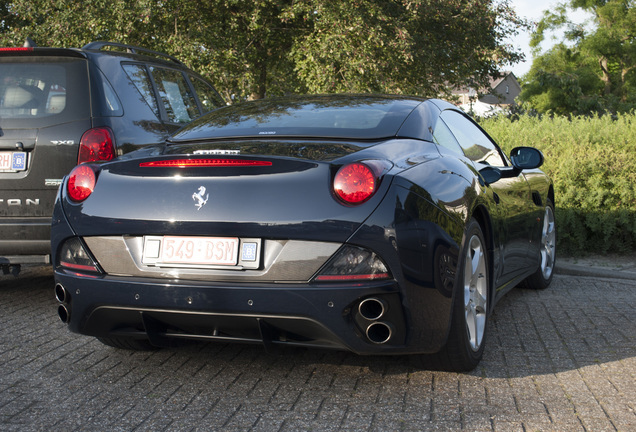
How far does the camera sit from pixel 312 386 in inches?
151

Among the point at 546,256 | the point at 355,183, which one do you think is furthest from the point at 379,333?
the point at 546,256

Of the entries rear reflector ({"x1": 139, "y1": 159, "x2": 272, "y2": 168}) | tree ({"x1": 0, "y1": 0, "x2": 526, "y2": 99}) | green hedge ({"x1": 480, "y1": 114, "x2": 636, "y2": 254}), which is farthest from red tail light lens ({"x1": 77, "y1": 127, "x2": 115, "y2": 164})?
tree ({"x1": 0, "y1": 0, "x2": 526, "y2": 99})

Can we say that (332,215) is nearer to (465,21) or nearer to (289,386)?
(289,386)

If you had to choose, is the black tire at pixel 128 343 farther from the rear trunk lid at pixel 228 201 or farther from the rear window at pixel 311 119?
the rear window at pixel 311 119

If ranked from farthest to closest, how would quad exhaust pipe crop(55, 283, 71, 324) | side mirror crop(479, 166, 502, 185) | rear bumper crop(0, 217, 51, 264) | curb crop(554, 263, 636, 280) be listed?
curb crop(554, 263, 636, 280) < rear bumper crop(0, 217, 51, 264) < side mirror crop(479, 166, 502, 185) < quad exhaust pipe crop(55, 283, 71, 324)

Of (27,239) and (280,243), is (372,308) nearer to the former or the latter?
(280,243)

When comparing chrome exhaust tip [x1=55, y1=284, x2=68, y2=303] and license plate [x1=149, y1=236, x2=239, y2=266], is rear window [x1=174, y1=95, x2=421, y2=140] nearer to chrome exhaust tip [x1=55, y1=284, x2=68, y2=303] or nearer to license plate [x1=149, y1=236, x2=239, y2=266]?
license plate [x1=149, y1=236, x2=239, y2=266]

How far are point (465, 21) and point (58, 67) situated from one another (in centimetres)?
1399

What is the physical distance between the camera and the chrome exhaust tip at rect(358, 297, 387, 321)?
337cm

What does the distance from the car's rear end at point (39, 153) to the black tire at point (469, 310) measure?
274 centimetres

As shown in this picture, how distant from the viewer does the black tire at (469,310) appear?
3.83 metres

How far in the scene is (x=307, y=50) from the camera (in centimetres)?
1667

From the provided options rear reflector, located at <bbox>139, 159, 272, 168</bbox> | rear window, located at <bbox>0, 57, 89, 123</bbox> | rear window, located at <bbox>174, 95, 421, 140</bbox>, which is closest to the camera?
rear reflector, located at <bbox>139, 159, 272, 168</bbox>


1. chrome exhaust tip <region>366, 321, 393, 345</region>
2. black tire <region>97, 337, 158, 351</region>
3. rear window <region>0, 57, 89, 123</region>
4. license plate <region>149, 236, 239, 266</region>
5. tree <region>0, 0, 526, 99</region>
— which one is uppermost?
tree <region>0, 0, 526, 99</region>
